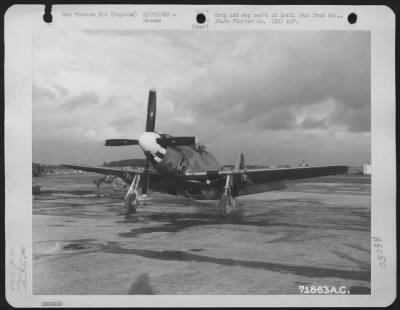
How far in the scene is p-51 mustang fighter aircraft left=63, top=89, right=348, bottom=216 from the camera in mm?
8289

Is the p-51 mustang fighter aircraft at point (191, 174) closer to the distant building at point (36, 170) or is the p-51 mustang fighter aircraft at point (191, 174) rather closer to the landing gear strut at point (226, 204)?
the landing gear strut at point (226, 204)

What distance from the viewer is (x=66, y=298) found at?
5.19 metres

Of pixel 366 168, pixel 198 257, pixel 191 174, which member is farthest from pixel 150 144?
pixel 366 168

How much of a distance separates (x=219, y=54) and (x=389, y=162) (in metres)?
3.32

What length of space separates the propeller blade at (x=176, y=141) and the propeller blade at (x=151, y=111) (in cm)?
42

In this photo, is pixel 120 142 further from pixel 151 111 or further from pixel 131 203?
pixel 131 203

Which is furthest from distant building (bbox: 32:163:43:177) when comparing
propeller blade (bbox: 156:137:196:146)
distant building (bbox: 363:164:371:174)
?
distant building (bbox: 363:164:371:174)

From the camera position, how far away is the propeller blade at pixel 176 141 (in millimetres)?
7157

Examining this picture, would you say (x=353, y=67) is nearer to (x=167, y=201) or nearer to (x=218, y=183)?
(x=218, y=183)

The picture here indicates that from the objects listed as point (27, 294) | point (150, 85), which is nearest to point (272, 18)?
point (150, 85)

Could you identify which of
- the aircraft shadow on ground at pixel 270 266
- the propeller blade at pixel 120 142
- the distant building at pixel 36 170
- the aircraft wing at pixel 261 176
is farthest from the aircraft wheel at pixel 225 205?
the distant building at pixel 36 170

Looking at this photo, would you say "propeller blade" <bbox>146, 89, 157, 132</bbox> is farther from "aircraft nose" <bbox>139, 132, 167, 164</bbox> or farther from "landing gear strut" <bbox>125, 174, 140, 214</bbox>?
"landing gear strut" <bbox>125, 174, 140, 214</bbox>

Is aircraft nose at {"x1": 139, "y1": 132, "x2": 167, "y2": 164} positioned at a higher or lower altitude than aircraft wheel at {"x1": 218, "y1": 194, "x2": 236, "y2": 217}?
higher

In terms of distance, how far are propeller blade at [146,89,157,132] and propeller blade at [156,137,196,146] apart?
418mm
